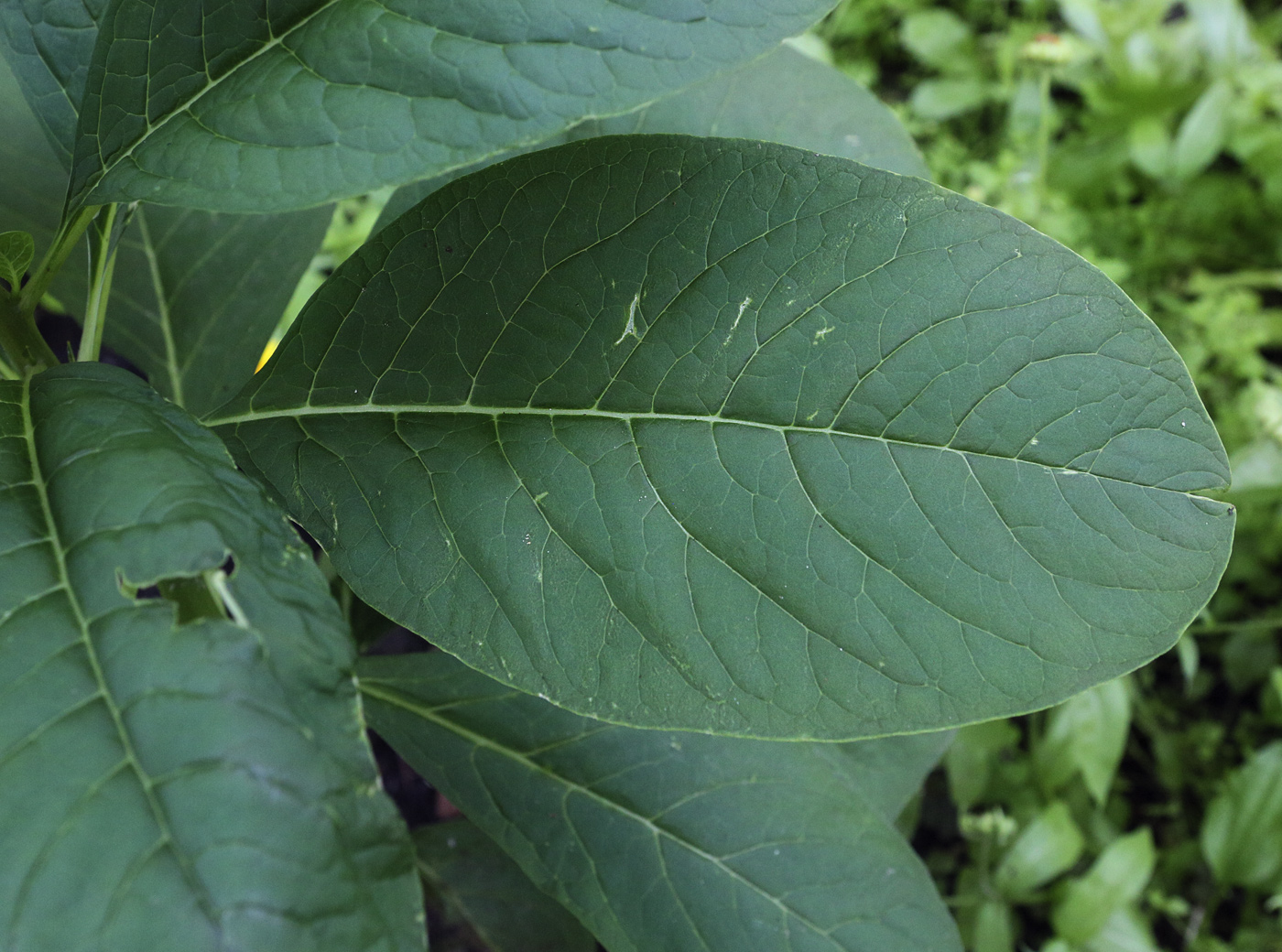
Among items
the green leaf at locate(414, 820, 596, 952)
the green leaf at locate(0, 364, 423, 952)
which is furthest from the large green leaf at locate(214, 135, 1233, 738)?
the green leaf at locate(414, 820, 596, 952)

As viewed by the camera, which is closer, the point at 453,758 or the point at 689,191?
the point at 689,191

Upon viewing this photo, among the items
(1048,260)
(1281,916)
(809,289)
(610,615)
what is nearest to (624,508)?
(610,615)

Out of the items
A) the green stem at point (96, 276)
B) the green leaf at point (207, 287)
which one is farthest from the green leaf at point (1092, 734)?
the green stem at point (96, 276)

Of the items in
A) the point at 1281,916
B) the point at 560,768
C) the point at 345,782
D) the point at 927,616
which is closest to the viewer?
the point at 345,782

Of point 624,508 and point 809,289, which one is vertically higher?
point 809,289

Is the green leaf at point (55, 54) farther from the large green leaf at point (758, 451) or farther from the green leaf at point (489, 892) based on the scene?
the green leaf at point (489, 892)

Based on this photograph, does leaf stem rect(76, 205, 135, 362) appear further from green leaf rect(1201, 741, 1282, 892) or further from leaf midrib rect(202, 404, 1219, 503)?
green leaf rect(1201, 741, 1282, 892)

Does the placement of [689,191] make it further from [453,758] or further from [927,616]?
[453,758]

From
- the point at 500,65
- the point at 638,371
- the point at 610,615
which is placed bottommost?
the point at 610,615
